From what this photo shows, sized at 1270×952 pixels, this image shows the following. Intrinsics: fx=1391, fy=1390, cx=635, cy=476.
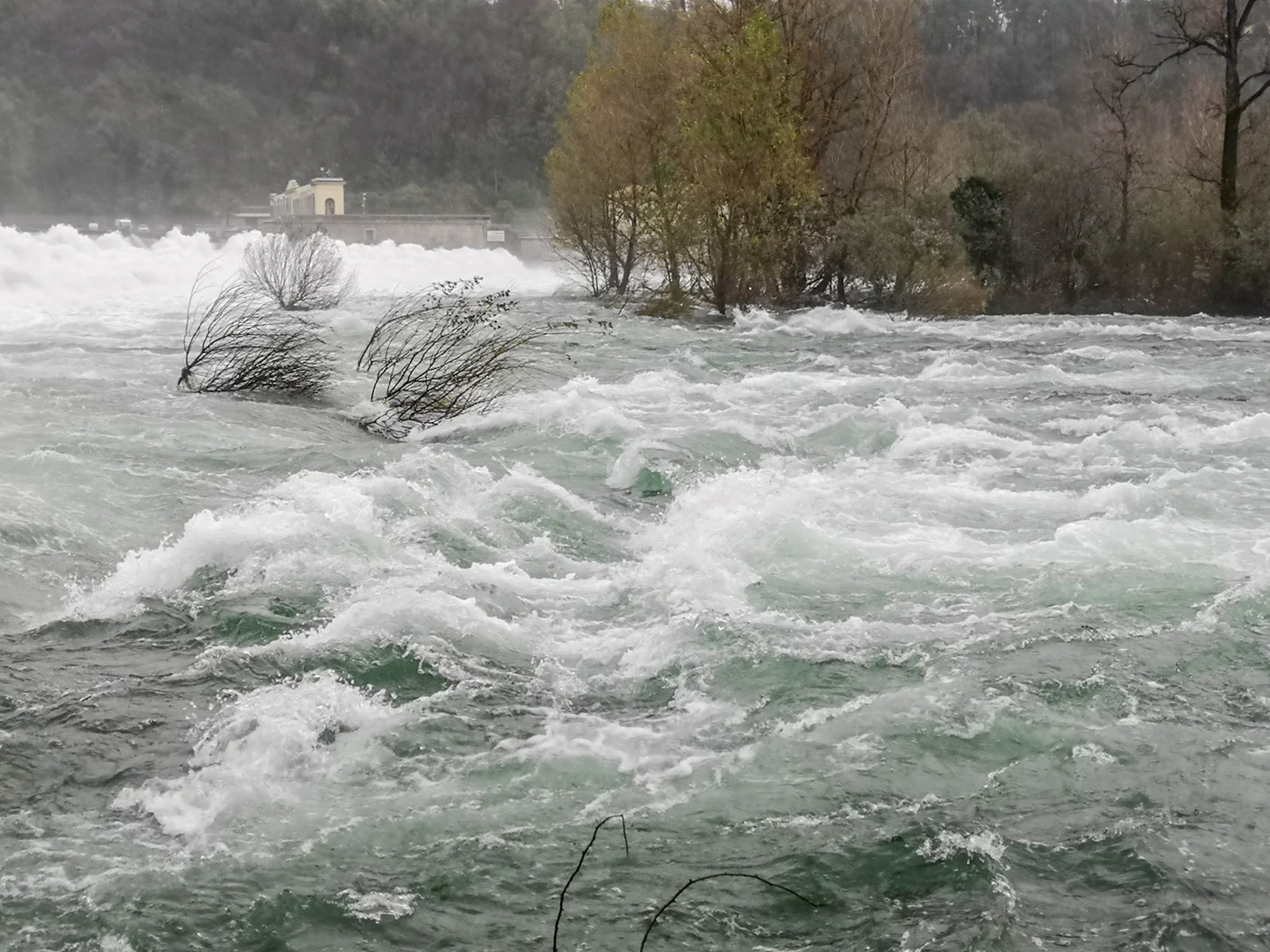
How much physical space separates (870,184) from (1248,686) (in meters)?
25.1

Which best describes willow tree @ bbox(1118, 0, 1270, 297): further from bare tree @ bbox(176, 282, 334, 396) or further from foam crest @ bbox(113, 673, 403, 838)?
foam crest @ bbox(113, 673, 403, 838)

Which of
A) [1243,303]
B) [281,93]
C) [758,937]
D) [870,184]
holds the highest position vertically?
[281,93]

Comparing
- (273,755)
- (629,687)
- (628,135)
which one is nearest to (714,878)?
(629,687)

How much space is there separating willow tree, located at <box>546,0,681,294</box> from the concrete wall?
1529 inches

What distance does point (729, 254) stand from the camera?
26281mm

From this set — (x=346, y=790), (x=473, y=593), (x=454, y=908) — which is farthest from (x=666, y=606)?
(x=454, y=908)

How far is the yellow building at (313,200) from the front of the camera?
86.9 m

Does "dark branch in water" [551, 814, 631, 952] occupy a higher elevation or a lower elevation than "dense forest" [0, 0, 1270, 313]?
lower

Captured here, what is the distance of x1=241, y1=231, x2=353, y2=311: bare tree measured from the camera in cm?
2705

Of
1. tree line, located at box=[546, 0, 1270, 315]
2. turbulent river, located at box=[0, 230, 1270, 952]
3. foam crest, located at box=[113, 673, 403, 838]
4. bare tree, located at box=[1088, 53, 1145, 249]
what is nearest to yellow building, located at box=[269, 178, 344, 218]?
tree line, located at box=[546, 0, 1270, 315]

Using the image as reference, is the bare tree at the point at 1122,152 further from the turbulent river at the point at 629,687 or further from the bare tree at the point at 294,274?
the turbulent river at the point at 629,687

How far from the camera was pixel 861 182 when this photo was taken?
97.7 feet

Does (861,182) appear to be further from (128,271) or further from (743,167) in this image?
(128,271)

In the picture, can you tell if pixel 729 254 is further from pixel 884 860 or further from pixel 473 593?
pixel 884 860
